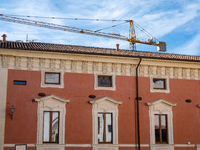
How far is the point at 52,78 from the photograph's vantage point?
19219 millimetres

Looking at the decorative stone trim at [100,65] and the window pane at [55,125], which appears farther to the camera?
the decorative stone trim at [100,65]

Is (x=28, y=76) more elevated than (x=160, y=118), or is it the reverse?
(x=28, y=76)

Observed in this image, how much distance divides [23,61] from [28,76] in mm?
967

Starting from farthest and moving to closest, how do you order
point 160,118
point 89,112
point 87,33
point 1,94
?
point 87,33
point 160,118
point 89,112
point 1,94

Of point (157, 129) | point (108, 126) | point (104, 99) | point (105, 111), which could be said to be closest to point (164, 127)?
point (157, 129)

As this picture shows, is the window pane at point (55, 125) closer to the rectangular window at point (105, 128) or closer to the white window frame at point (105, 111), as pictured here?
the white window frame at point (105, 111)

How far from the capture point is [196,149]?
814 inches

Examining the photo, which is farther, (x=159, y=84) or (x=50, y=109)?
(x=159, y=84)

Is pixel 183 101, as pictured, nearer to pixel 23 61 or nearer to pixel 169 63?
pixel 169 63

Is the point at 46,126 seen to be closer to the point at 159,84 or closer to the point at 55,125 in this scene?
the point at 55,125

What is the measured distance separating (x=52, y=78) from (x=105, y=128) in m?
4.54

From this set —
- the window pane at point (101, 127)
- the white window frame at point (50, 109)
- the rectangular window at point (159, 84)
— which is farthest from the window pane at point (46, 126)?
the rectangular window at point (159, 84)

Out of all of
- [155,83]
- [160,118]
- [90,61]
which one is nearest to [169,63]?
[155,83]

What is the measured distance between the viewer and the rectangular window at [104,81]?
20.1 meters
